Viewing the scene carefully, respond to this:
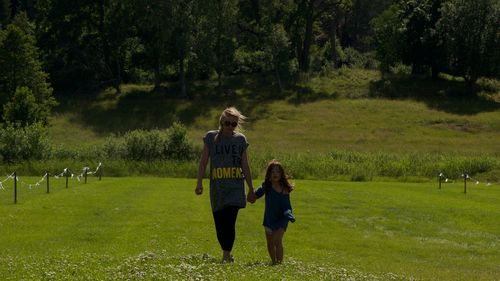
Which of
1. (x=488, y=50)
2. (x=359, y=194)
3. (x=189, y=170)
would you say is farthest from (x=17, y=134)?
(x=488, y=50)

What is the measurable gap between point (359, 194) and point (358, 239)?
15.3m

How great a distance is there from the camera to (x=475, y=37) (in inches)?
3201

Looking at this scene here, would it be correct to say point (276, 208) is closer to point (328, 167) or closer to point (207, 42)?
point (328, 167)

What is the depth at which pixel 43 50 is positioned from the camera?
92.8 meters

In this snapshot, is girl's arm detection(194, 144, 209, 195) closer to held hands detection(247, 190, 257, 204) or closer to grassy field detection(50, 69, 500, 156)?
held hands detection(247, 190, 257, 204)

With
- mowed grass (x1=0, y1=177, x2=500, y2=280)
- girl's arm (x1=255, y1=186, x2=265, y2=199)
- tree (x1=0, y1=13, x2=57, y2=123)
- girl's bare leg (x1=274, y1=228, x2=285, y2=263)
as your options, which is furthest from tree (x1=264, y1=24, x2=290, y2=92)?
girl's bare leg (x1=274, y1=228, x2=285, y2=263)

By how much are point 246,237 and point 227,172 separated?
8.76 metres

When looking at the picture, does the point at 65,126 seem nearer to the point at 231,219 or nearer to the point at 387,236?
the point at 387,236

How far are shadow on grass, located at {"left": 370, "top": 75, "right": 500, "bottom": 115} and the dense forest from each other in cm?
197

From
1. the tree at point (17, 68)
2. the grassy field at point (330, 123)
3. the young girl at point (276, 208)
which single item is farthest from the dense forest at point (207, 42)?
the young girl at point (276, 208)

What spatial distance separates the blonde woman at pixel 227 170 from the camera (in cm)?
1289

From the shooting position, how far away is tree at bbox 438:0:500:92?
80625 mm

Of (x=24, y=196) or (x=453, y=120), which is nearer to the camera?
(x=24, y=196)

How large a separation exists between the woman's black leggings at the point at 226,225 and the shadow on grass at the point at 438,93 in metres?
67.9
